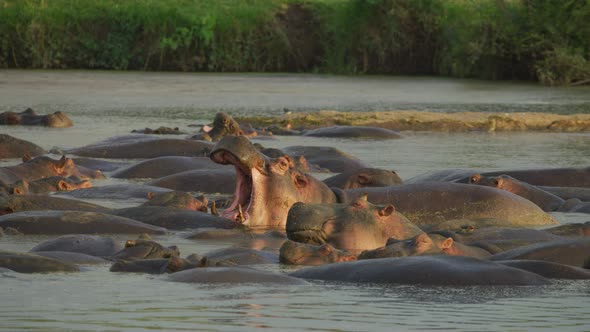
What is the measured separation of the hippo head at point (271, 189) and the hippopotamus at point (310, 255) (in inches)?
44.9

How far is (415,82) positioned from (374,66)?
14.4 ft

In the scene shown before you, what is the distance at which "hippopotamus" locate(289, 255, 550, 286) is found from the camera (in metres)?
5.24

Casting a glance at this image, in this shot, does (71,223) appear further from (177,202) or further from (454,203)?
(454,203)

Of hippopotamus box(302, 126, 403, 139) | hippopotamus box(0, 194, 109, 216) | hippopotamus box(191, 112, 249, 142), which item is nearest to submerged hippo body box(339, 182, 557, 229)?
hippopotamus box(0, 194, 109, 216)

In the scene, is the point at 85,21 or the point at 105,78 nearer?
the point at 105,78

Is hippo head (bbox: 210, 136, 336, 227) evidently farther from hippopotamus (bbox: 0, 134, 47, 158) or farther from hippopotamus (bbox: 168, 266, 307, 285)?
hippopotamus (bbox: 0, 134, 47, 158)

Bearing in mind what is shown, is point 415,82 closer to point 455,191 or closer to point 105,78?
point 105,78

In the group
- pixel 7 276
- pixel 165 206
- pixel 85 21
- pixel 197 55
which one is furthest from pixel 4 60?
pixel 7 276

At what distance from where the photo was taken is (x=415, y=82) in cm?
3058

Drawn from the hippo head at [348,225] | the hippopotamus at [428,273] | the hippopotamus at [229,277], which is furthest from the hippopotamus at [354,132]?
the hippopotamus at [229,277]

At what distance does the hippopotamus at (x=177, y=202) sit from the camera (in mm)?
7613

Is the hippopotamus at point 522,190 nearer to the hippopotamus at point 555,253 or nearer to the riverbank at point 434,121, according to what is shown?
the hippopotamus at point 555,253

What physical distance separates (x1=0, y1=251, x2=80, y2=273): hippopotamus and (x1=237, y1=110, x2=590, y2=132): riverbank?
38.2ft

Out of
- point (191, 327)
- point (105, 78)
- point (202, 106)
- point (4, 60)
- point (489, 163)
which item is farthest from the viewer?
point (4, 60)
